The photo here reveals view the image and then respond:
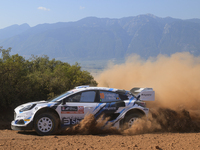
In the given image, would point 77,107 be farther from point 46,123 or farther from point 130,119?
point 130,119

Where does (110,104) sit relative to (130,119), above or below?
above

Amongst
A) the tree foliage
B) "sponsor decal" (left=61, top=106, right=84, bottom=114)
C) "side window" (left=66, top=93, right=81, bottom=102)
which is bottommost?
"sponsor decal" (left=61, top=106, right=84, bottom=114)

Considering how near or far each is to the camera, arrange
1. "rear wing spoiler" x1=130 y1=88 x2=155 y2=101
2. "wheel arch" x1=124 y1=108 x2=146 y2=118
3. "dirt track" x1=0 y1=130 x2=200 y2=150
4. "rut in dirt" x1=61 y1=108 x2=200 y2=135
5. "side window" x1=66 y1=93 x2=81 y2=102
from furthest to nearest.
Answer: "rear wing spoiler" x1=130 y1=88 x2=155 y2=101 → "wheel arch" x1=124 y1=108 x2=146 y2=118 → "side window" x1=66 y1=93 x2=81 y2=102 → "rut in dirt" x1=61 y1=108 x2=200 y2=135 → "dirt track" x1=0 y1=130 x2=200 y2=150

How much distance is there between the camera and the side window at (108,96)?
7881mm

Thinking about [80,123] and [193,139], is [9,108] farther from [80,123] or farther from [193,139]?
[193,139]

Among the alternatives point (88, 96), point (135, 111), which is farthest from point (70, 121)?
point (135, 111)

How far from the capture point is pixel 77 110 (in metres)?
7.56

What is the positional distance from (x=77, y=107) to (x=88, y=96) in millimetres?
525

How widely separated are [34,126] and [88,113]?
169cm

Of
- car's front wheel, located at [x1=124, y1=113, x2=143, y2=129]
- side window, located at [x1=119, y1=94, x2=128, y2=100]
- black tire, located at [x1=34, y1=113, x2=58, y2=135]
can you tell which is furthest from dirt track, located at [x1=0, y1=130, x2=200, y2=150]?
side window, located at [x1=119, y1=94, x2=128, y2=100]

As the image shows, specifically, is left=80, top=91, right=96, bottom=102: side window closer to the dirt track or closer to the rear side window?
the rear side window

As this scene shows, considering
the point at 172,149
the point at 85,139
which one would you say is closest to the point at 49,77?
the point at 85,139

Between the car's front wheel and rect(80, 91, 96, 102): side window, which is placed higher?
rect(80, 91, 96, 102): side window

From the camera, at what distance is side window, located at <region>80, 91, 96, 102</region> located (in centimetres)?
777
